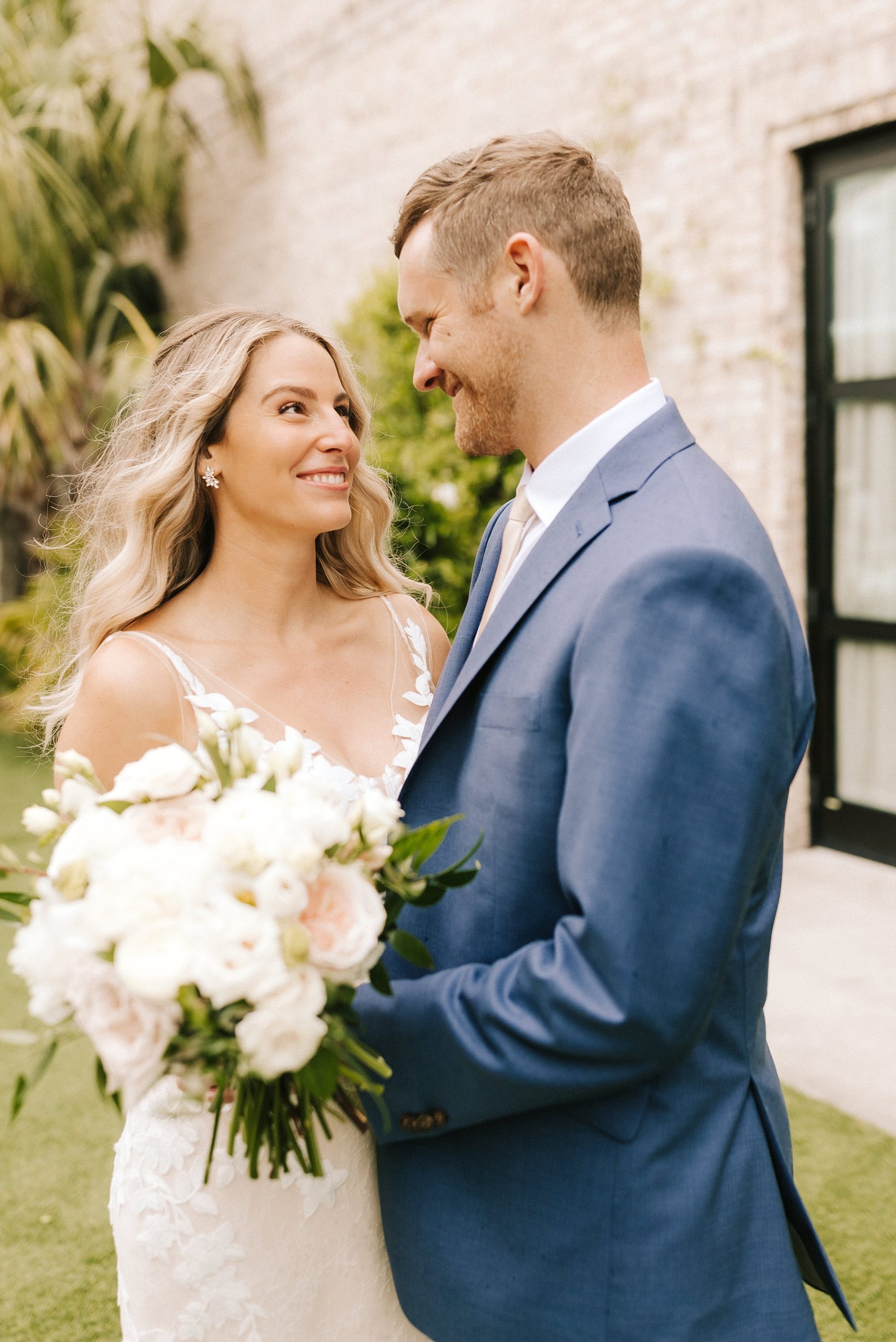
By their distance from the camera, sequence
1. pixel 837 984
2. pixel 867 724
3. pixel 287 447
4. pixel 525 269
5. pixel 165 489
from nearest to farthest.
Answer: pixel 525 269
pixel 287 447
pixel 165 489
pixel 837 984
pixel 867 724

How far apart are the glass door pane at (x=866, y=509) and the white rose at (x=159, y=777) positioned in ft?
15.7

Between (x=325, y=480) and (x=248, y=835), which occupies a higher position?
(x=325, y=480)

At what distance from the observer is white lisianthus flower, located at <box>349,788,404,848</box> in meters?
1.14

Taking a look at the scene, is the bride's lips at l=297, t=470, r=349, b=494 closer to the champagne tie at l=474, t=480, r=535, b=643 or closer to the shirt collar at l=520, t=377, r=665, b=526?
the champagne tie at l=474, t=480, r=535, b=643

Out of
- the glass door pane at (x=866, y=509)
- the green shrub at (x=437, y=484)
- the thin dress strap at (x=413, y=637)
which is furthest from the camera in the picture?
the green shrub at (x=437, y=484)

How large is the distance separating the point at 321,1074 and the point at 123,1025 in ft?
0.65

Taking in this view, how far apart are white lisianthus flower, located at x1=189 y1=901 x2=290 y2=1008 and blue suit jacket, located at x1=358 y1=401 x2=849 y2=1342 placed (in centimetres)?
30

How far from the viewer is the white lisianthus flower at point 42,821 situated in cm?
118

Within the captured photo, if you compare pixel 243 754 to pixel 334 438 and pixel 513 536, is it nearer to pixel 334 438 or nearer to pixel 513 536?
pixel 513 536

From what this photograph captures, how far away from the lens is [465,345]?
5.07 feet

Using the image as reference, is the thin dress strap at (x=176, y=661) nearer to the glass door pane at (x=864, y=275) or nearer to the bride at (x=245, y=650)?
the bride at (x=245, y=650)

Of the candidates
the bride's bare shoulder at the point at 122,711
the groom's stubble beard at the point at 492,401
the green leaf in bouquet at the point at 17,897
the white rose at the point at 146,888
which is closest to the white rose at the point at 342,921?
the white rose at the point at 146,888

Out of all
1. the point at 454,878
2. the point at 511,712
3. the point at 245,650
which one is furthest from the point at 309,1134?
the point at 245,650

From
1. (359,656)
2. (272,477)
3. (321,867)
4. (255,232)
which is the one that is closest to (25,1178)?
(359,656)
